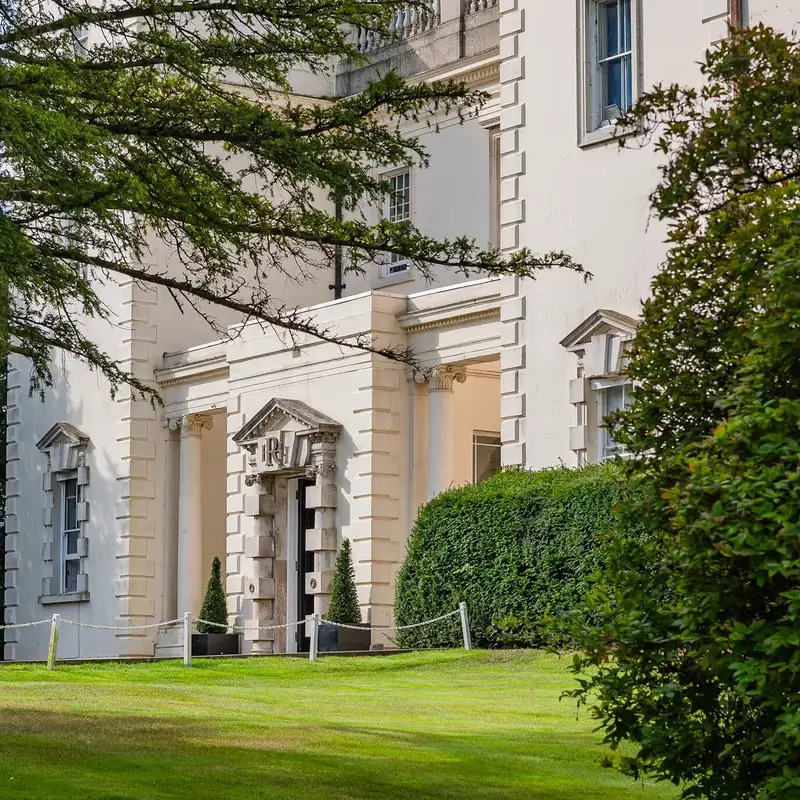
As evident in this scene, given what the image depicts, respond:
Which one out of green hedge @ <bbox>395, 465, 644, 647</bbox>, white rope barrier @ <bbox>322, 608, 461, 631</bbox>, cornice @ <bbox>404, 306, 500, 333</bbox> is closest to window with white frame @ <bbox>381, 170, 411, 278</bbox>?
cornice @ <bbox>404, 306, 500, 333</bbox>

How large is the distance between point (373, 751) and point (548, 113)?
45.2 feet

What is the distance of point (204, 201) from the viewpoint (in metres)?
12.6

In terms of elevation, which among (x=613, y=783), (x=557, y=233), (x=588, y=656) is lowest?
(x=613, y=783)

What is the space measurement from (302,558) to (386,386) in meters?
3.89

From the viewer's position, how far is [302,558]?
94.6 ft

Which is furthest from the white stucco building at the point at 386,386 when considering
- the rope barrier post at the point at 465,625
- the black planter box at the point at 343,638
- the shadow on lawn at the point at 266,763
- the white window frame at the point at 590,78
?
the shadow on lawn at the point at 266,763

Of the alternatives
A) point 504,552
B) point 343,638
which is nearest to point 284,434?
point 343,638

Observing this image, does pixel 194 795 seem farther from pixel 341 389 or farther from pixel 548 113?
pixel 341 389

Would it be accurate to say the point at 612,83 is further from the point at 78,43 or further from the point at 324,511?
the point at 78,43

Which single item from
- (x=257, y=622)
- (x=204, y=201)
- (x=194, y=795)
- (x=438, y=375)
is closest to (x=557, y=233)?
(x=438, y=375)

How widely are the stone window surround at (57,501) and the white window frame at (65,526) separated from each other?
3cm

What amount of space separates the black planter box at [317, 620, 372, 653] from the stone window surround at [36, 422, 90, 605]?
9.07 meters

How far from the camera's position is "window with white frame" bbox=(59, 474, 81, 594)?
112 feet

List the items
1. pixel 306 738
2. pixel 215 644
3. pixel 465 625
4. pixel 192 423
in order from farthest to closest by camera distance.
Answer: pixel 192 423
pixel 215 644
pixel 465 625
pixel 306 738
